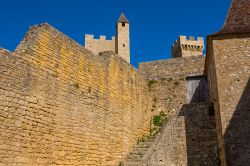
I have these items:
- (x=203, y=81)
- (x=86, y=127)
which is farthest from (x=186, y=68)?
(x=86, y=127)

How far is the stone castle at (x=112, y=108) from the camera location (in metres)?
8.60

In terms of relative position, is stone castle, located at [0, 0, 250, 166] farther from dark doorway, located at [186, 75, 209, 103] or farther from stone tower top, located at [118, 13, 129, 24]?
stone tower top, located at [118, 13, 129, 24]

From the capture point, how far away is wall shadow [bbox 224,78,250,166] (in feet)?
35.9

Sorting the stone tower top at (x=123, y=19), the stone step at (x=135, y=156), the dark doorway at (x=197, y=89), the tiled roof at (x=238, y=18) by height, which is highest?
the stone tower top at (x=123, y=19)


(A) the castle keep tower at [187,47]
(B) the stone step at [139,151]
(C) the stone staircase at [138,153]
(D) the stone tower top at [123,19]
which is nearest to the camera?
(C) the stone staircase at [138,153]

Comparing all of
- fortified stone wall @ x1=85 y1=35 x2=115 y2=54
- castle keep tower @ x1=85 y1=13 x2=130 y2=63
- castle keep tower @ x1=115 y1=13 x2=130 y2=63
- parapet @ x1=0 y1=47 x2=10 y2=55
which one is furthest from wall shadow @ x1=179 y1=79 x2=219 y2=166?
fortified stone wall @ x1=85 y1=35 x2=115 y2=54

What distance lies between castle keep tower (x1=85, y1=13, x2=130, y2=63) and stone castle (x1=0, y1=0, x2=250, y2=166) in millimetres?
22426

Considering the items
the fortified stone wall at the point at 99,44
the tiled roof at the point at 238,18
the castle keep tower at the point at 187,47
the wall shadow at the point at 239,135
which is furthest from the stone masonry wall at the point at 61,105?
the fortified stone wall at the point at 99,44

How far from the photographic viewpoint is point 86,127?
35.8 feet

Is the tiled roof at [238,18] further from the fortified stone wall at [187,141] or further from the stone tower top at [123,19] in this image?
the stone tower top at [123,19]

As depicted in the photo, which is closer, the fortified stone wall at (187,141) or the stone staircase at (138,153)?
the stone staircase at (138,153)

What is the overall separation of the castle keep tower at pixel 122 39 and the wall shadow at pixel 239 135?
26.9 meters

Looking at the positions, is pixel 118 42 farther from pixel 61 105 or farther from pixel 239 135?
pixel 61 105

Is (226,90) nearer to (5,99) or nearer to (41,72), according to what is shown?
(41,72)
